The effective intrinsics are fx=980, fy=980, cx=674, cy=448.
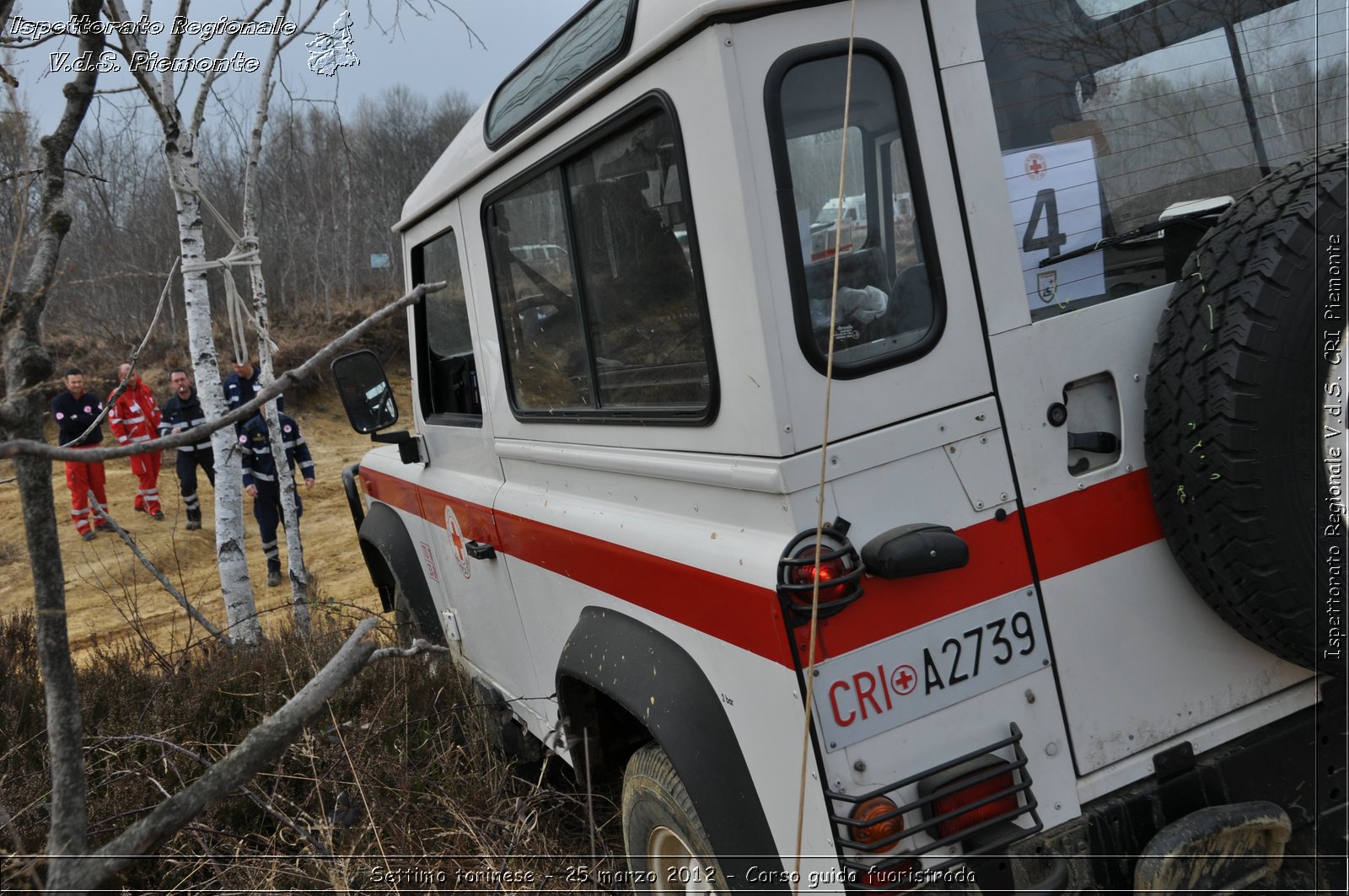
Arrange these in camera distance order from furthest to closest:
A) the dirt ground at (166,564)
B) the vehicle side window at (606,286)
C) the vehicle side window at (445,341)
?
the dirt ground at (166,564)
the vehicle side window at (445,341)
the vehicle side window at (606,286)

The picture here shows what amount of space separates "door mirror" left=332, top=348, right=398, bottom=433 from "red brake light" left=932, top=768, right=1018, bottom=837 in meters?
2.49

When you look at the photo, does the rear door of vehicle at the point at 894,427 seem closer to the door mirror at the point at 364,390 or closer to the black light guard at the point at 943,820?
the black light guard at the point at 943,820

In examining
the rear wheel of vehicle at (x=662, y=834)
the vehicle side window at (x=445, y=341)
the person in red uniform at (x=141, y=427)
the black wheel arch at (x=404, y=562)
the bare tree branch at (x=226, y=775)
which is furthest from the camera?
the person in red uniform at (x=141, y=427)

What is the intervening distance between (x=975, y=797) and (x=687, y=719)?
58 cm

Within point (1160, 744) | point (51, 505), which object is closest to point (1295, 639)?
point (1160, 744)

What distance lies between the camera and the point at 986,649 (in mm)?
1826

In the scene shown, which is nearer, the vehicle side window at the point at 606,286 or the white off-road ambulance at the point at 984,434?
the white off-road ambulance at the point at 984,434

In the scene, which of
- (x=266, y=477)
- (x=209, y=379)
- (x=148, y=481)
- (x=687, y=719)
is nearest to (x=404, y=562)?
(x=687, y=719)

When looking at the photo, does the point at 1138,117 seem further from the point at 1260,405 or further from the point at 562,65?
the point at 562,65

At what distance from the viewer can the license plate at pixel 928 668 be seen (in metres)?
1.72

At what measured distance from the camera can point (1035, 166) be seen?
1.91 m

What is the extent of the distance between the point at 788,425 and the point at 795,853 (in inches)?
31.7

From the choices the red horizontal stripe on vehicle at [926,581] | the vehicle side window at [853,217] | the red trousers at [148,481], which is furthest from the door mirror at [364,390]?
the red trousers at [148,481]

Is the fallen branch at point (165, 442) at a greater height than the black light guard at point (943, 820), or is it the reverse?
the fallen branch at point (165, 442)
